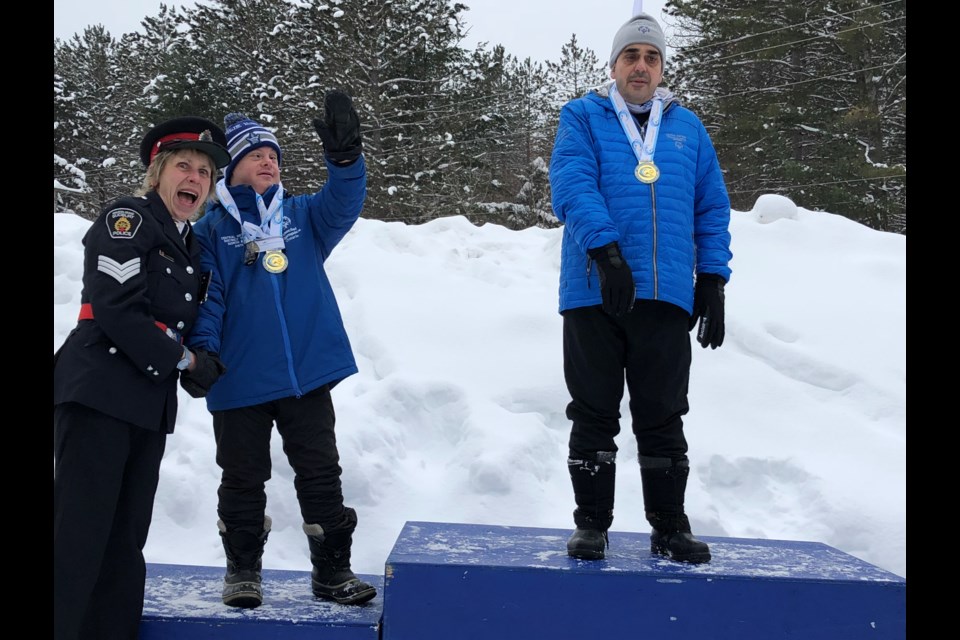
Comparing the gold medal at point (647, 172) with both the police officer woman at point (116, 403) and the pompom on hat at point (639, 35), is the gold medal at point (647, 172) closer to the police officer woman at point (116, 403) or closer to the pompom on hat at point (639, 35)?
the pompom on hat at point (639, 35)

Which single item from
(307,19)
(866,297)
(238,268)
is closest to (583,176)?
(238,268)

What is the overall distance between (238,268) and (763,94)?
1944 centimetres

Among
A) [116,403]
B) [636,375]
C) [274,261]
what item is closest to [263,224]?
[274,261]

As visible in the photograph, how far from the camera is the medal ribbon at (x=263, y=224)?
2816 mm

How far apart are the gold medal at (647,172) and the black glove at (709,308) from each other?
410 mm

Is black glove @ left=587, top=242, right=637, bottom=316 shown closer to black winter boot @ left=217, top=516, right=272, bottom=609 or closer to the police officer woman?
the police officer woman

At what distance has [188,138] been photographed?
8.84 feet

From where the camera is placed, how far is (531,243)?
9164 mm

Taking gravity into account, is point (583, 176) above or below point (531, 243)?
below

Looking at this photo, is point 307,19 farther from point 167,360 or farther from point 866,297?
point 167,360

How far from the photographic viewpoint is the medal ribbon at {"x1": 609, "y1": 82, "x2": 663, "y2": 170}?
9.23ft

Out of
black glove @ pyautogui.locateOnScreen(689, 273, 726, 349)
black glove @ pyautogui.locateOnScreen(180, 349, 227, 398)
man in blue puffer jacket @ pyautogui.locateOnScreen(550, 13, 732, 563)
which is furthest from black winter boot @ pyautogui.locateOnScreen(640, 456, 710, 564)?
black glove @ pyautogui.locateOnScreen(180, 349, 227, 398)

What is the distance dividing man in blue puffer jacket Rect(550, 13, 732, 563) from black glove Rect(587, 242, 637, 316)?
0.01 m

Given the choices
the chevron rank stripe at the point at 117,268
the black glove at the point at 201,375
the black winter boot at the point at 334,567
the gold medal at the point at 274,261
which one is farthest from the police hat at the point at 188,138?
the black winter boot at the point at 334,567
